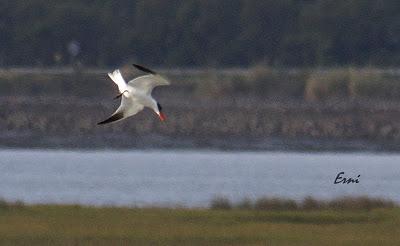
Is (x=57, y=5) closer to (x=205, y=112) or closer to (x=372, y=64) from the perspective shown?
(x=372, y=64)

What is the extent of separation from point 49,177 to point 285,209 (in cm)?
1111

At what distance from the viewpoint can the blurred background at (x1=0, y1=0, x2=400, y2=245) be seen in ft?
112

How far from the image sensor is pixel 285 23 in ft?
227

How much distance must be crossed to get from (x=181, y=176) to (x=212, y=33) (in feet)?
106

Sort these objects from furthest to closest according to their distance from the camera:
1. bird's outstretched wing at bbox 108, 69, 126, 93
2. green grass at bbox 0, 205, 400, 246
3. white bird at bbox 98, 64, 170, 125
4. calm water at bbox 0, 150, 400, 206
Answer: calm water at bbox 0, 150, 400, 206, green grass at bbox 0, 205, 400, 246, white bird at bbox 98, 64, 170, 125, bird's outstretched wing at bbox 108, 69, 126, 93

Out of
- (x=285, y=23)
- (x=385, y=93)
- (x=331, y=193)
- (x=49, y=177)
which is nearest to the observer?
(x=331, y=193)

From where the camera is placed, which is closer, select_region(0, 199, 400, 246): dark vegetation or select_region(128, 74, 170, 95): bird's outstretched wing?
select_region(128, 74, 170, 95): bird's outstretched wing

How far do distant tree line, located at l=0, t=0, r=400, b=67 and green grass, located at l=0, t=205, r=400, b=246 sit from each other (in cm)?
4034

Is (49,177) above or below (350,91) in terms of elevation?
below

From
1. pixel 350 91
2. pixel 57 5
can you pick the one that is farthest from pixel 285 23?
pixel 350 91

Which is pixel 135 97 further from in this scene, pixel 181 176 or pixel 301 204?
pixel 181 176

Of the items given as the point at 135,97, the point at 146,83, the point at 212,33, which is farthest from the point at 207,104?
the point at 135,97

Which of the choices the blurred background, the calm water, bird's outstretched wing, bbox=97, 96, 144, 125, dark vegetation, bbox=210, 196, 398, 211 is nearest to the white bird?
bird's outstretched wing, bbox=97, 96, 144, 125

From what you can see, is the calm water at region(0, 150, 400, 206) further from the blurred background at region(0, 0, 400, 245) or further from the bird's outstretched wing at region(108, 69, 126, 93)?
the bird's outstretched wing at region(108, 69, 126, 93)
